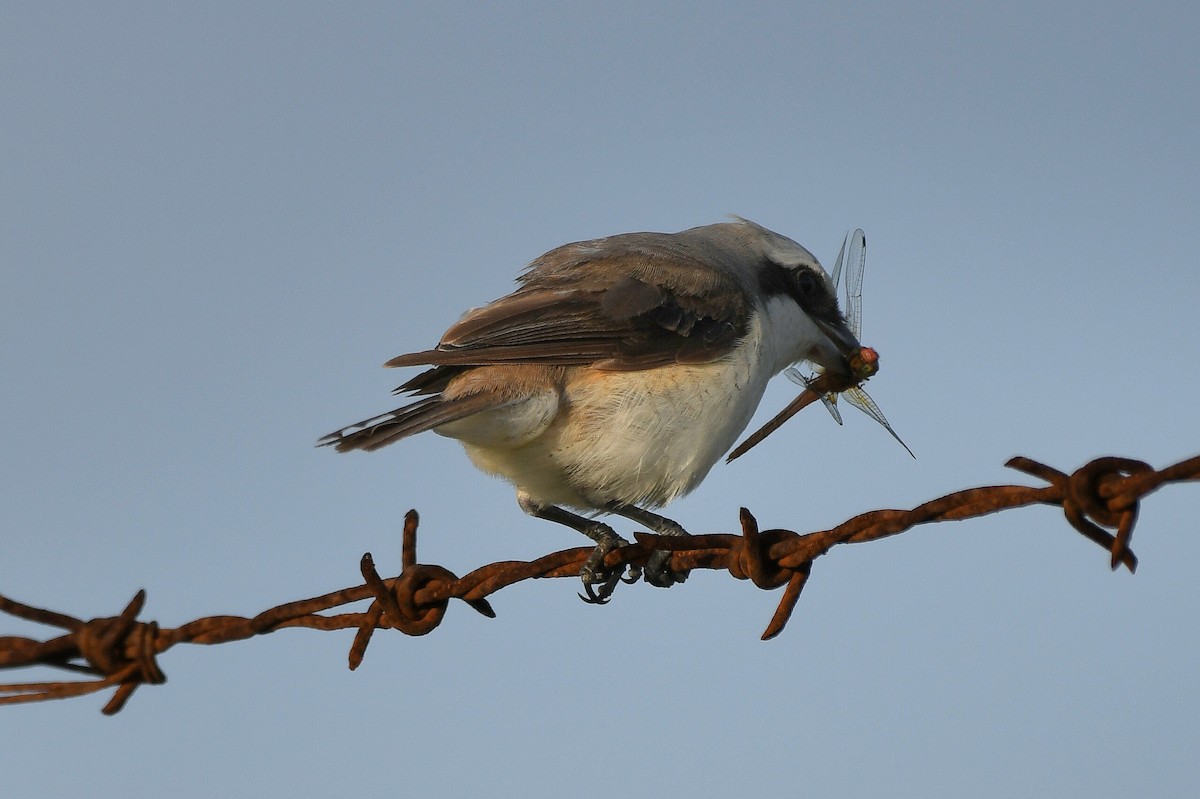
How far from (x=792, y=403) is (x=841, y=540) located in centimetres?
334

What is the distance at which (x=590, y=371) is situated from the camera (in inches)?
186

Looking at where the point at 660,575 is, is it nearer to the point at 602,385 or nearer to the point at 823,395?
the point at 602,385

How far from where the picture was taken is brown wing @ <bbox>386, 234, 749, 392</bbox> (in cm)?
467

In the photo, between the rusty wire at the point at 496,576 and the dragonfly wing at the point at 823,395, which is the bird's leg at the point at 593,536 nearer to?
the rusty wire at the point at 496,576

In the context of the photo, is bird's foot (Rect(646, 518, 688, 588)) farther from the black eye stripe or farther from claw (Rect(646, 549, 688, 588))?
the black eye stripe

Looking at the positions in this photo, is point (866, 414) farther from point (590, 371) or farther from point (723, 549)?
point (723, 549)

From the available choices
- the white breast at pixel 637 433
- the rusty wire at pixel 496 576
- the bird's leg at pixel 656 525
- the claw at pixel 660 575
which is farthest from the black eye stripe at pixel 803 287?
the rusty wire at pixel 496 576

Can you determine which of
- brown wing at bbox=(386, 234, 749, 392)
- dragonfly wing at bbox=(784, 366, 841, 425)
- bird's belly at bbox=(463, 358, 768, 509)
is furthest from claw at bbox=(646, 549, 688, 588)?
dragonfly wing at bbox=(784, 366, 841, 425)

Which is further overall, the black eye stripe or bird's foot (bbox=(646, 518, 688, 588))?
the black eye stripe

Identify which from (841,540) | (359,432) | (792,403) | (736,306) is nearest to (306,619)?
(359,432)

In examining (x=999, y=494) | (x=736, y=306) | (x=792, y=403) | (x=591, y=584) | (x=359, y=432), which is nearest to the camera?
(x=999, y=494)

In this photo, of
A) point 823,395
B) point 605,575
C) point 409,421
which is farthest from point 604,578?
point 823,395

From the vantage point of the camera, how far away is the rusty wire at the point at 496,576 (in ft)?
7.18

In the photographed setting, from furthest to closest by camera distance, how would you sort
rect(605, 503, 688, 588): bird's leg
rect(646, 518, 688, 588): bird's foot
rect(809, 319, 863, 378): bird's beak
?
rect(809, 319, 863, 378): bird's beak
rect(605, 503, 688, 588): bird's leg
rect(646, 518, 688, 588): bird's foot
